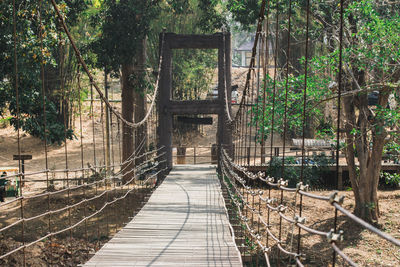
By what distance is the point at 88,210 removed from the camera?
27.7ft

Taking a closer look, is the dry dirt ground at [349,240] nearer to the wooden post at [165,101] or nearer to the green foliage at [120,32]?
the wooden post at [165,101]

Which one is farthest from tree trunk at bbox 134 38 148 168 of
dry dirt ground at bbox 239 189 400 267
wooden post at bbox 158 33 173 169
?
dry dirt ground at bbox 239 189 400 267

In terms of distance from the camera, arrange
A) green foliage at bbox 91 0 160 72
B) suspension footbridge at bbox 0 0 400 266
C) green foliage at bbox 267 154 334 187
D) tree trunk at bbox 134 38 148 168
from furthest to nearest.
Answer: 1. green foliage at bbox 267 154 334 187
2. tree trunk at bbox 134 38 148 168
3. green foliage at bbox 91 0 160 72
4. suspension footbridge at bbox 0 0 400 266

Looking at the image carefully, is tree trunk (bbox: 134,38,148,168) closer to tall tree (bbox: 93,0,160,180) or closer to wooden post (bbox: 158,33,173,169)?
tall tree (bbox: 93,0,160,180)

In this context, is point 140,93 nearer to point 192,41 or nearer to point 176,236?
point 192,41

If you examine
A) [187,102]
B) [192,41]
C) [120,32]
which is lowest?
[187,102]

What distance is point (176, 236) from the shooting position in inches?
127

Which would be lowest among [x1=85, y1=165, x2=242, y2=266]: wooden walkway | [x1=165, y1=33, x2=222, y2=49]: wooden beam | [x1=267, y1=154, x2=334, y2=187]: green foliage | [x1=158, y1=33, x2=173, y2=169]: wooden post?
[x1=267, y1=154, x2=334, y2=187]: green foliage

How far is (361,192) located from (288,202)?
1.87 metres

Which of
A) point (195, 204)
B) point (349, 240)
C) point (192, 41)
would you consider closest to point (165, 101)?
point (192, 41)

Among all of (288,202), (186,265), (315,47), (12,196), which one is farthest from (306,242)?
(315,47)

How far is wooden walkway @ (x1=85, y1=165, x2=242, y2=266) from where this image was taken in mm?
2578

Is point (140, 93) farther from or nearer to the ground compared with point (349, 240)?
farther from the ground

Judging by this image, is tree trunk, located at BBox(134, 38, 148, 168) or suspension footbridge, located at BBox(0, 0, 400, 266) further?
tree trunk, located at BBox(134, 38, 148, 168)
